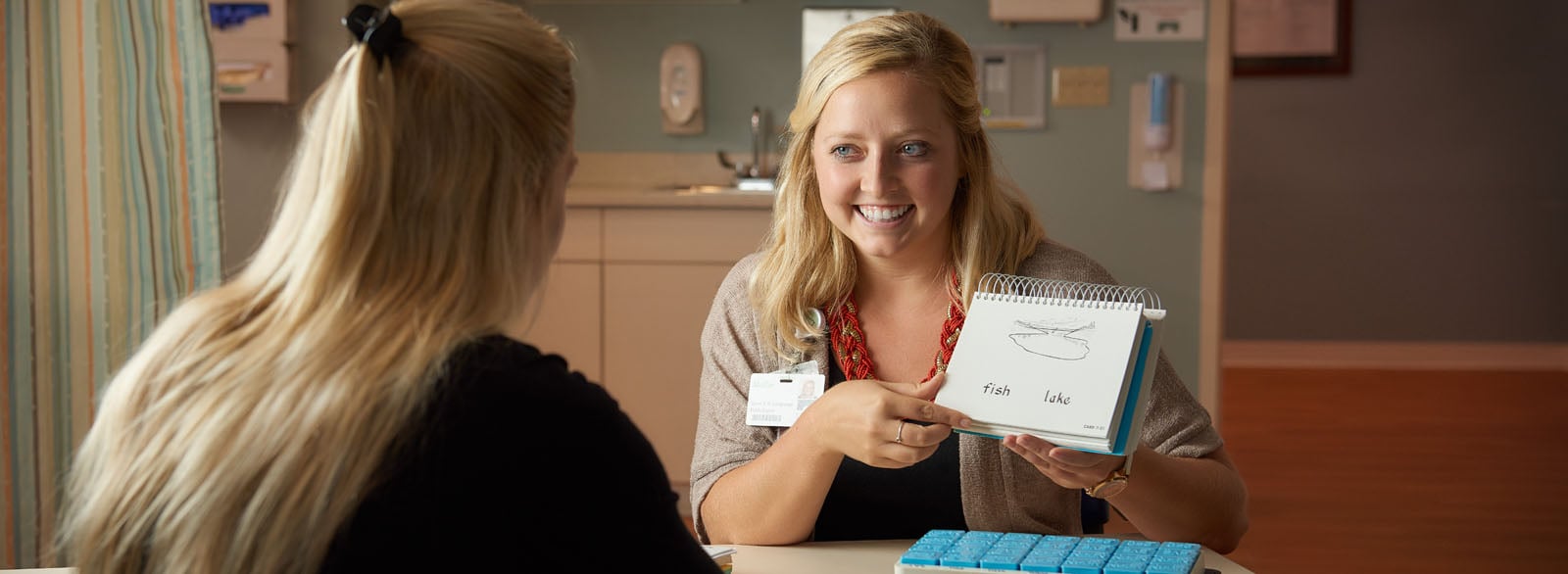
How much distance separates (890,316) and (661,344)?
7.32 ft

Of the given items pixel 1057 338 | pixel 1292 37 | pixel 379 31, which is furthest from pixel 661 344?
pixel 1292 37

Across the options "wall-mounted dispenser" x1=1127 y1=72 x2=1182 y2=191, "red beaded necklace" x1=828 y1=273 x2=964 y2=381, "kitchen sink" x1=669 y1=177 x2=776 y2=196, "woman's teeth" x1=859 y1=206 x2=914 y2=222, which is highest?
"wall-mounted dispenser" x1=1127 y1=72 x2=1182 y2=191

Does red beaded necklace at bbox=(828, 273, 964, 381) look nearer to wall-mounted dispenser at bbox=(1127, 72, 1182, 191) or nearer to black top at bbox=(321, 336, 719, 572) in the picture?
black top at bbox=(321, 336, 719, 572)

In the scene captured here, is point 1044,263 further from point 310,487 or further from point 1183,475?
point 310,487

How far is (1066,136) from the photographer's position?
13.8 ft

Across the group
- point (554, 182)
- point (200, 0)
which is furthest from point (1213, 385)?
point (554, 182)

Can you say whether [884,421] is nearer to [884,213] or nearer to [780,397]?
[780,397]

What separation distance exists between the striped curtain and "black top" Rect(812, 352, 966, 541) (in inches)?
45.7

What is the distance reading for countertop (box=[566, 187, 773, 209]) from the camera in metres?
3.86

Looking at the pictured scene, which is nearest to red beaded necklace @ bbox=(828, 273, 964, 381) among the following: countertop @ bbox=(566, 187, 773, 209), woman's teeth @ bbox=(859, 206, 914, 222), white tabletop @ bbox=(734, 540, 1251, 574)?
woman's teeth @ bbox=(859, 206, 914, 222)

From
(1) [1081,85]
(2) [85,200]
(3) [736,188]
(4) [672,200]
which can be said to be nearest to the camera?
(2) [85,200]

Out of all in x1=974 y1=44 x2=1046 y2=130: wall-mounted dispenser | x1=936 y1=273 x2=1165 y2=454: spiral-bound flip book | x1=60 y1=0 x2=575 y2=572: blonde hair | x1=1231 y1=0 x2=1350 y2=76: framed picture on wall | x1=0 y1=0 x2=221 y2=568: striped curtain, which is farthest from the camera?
x1=1231 y1=0 x2=1350 y2=76: framed picture on wall

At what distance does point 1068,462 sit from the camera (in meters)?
1.28

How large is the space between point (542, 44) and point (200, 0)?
1.52m
